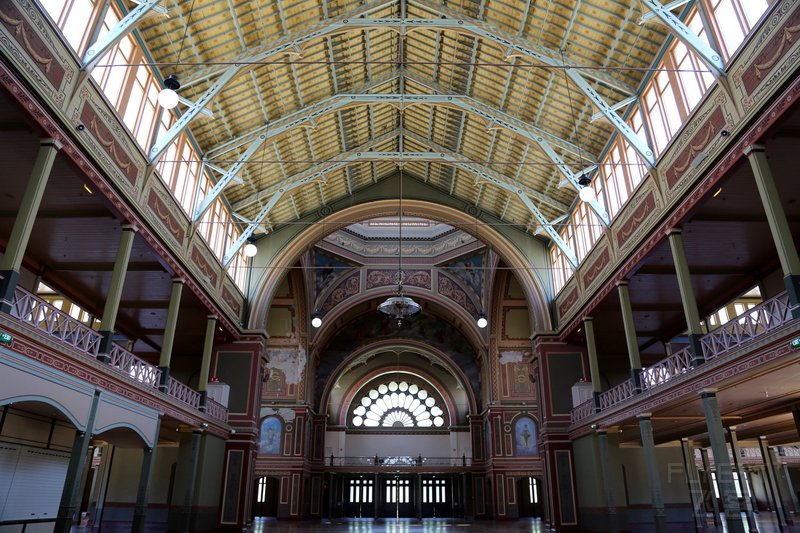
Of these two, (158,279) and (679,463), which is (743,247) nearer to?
(679,463)

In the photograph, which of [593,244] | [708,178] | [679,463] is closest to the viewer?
[708,178]

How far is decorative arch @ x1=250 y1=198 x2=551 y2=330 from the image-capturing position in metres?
23.3

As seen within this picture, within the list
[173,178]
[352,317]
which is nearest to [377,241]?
[352,317]

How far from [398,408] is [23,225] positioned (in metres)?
32.1

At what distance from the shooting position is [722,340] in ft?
38.0

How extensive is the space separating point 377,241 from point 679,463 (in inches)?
717

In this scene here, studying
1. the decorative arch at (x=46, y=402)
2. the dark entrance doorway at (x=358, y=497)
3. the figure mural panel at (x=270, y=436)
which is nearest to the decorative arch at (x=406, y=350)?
the figure mural panel at (x=270, y=436)

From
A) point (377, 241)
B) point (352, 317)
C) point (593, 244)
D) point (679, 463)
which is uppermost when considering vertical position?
point (377, 241)

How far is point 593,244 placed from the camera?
18.9 m

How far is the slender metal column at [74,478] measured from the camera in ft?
32.6

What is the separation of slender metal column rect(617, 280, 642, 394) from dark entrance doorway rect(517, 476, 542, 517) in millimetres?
20113

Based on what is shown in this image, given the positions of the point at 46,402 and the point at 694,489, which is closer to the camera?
the point at 46,402

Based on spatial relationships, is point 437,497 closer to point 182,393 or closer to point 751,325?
point 182,393

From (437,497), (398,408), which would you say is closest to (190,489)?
(437,497)
